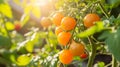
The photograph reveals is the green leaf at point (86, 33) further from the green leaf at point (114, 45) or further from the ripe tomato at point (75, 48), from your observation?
the ripe tomato at point (75, 48)

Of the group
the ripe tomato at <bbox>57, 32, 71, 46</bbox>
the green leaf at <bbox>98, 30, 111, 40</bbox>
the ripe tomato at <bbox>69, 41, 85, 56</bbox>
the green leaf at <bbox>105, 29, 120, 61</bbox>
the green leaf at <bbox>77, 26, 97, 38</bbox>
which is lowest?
the green leaf at <bbox>105, 29, 120, 61</bbox>

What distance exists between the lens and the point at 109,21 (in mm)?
903

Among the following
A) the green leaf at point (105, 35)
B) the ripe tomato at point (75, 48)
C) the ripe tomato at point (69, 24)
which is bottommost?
the green leaf at point (105, 35)

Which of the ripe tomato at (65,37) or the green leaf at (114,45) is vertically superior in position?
the ripe tomato at (65,37)

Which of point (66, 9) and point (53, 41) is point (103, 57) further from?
point (66, 9)

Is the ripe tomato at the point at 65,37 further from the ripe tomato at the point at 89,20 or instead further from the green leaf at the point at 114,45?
the green leaf at the point at 114,45

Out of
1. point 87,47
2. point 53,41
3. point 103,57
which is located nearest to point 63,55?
point 87,47

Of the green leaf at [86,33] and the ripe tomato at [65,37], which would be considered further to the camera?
the ripe tomato at [65,37]

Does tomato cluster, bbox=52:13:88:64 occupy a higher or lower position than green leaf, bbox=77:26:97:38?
higher

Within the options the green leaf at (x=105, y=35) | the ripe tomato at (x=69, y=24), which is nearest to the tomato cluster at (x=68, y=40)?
the ripe tomato at (x=69, y=24)

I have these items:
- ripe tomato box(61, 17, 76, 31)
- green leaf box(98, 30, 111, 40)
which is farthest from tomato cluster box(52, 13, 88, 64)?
green leaf box(98, 30, 111, 40)

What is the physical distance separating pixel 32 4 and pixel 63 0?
37 centimetres

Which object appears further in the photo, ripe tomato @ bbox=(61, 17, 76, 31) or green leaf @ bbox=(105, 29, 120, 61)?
ripe tomato @ bbox=(61, 17, 76, 31)

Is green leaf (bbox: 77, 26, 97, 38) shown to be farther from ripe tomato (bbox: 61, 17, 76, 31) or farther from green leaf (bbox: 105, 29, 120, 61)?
ripe tomato (bbox: 61, 17, 76, 31)
